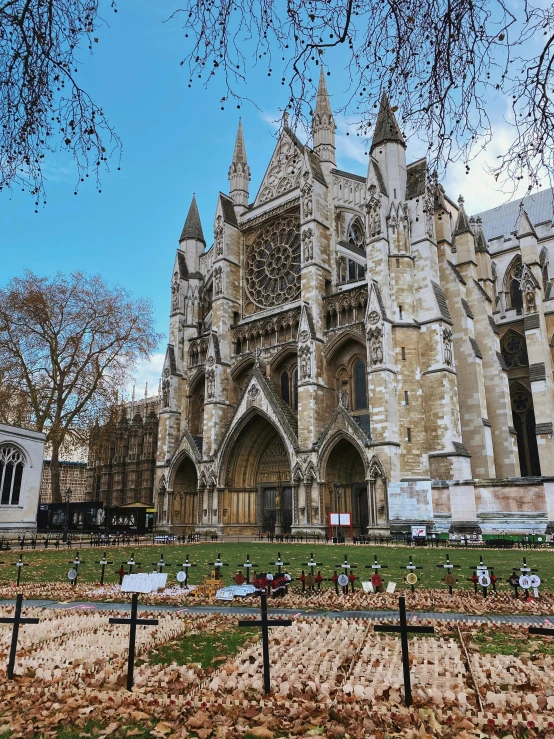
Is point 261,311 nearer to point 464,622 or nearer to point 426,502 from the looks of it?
point 426,502

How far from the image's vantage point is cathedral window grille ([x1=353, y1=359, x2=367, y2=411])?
29281mm

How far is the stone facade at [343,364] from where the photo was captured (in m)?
26.0

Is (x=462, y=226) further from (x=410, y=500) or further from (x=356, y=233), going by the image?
(x=410, y=500)

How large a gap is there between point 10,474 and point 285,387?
51.1 feet

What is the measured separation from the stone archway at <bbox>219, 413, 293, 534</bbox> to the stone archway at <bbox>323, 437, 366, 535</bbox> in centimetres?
384

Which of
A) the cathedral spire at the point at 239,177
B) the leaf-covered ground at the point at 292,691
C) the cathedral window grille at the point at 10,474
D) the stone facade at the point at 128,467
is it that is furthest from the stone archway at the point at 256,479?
the leaf-covered ground at the point at 292,691

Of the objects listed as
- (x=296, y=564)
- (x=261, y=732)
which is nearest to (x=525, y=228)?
(x=296, y=564)

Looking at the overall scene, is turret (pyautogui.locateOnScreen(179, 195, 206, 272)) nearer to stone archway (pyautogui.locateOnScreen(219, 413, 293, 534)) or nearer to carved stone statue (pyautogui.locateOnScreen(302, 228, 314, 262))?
carved stone statue (pyautogui.locateOnScreen(302, 228, 314, 262))

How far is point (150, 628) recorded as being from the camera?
23.2 feet

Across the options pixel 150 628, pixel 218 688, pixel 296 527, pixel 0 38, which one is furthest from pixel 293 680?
pixel 296 527

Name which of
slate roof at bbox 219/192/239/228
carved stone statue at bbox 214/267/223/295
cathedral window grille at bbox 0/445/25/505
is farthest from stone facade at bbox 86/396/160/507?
slate roof at bbox 219/192/239/228

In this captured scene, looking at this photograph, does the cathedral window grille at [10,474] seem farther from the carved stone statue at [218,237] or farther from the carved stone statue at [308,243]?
the carved stone statue at [308,243]

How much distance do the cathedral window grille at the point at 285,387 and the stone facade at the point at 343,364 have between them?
12cm

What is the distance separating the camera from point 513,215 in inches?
1833
